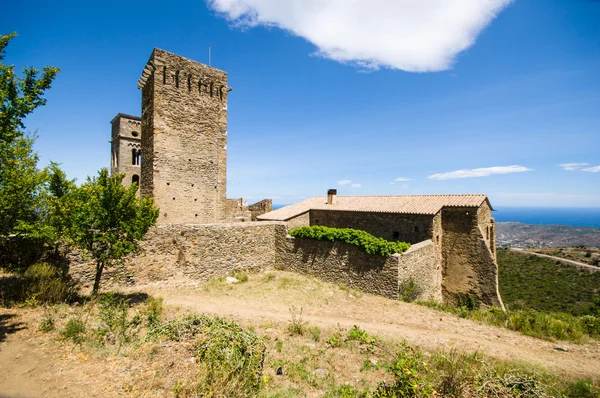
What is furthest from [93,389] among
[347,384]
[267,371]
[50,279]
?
[50,279]

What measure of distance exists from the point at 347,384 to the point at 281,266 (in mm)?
11508

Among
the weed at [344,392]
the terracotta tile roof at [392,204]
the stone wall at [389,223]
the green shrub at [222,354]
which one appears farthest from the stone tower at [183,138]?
the weed at [344,392]

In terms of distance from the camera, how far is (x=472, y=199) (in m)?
16.7

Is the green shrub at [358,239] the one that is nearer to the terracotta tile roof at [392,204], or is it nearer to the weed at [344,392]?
the terracotta tile roof at [392,204]

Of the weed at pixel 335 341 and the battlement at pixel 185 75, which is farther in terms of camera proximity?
the battlement at pixel 185 75

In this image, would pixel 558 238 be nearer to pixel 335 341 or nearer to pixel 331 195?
pixel 331 195

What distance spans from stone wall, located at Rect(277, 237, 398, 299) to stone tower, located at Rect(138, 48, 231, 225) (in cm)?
548

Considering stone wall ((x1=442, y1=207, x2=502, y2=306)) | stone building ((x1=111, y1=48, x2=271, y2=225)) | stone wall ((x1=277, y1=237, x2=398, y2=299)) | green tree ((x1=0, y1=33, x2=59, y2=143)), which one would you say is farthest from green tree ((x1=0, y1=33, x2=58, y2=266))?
stone wall ((x1=442, y1=207, x2=502, y2=306))

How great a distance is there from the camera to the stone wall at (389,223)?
16172mm

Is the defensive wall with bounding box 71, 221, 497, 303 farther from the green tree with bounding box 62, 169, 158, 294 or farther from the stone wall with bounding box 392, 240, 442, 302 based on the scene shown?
the green tree with bounding box 62, 169, 158, 294

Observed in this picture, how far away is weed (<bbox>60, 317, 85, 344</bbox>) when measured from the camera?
241 inches

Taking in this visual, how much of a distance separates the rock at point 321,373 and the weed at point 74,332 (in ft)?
17.8

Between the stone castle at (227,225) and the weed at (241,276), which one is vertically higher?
the stone castle at (227,225)

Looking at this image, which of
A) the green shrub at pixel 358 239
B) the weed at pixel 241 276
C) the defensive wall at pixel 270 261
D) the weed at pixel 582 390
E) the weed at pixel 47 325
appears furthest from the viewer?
the weed at pixel 241 276
